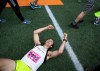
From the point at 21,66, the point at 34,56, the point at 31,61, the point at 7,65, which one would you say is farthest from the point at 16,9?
the point at 7,65

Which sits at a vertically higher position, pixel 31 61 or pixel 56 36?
pixel 31 61

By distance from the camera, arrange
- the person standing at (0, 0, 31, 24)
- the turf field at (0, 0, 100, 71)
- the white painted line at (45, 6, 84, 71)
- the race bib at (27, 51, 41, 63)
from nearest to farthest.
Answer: the race bib at (27, 51, 41, 63), the white painted line at (45, 6, 84, 71), the turf field at (0, 0, 100, 71), the person standing at (0, 0, 31, 24)

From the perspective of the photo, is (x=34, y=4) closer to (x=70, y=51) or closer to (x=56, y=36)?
(x=56, y=36)

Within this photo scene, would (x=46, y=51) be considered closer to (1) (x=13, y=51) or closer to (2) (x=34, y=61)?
(2) (x=34, y=61)

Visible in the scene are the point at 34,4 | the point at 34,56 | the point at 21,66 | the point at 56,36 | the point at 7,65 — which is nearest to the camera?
the point at 7,65

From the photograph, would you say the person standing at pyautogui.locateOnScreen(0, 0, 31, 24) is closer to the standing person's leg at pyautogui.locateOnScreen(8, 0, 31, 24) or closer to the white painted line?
the standing person's leg at pyautogui.locateOnScreen(8, 0, 31, 24)

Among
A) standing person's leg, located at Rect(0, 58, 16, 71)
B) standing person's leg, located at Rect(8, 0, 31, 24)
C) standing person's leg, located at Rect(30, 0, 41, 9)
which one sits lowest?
standing person's leg, located at Rect(30, 0, 41, 9)

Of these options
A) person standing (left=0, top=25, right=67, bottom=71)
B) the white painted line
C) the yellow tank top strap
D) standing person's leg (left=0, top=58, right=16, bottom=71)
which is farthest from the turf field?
standing person's leg (left=0, top=58, right=16, bottom=71)

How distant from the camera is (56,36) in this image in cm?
626

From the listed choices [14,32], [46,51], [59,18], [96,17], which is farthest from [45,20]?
[46,51]

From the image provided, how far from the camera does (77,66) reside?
5.20 meters

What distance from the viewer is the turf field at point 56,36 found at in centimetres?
531

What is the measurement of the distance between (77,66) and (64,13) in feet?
9.44

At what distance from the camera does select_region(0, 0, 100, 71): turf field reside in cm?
531
